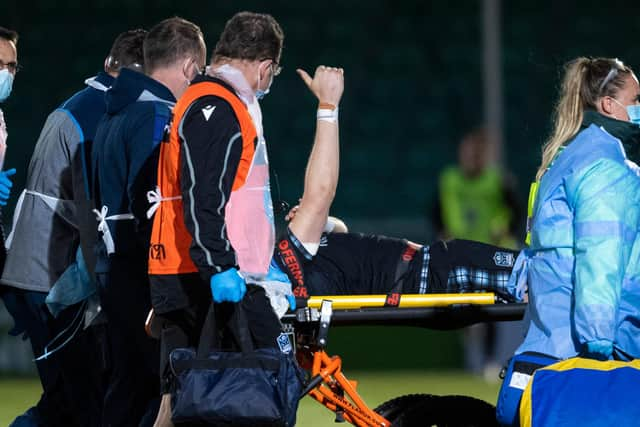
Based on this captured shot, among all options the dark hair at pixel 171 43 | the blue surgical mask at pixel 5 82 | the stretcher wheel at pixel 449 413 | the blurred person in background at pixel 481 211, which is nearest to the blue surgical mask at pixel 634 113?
the stretcher wheel at pixel 449 413

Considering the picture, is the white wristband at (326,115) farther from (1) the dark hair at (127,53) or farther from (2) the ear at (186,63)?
(1) the dark hair at (127,53)

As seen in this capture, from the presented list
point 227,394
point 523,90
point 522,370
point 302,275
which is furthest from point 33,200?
point 523,90

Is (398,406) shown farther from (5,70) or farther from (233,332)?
(5,70)

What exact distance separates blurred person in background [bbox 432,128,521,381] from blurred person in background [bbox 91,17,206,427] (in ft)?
18.2

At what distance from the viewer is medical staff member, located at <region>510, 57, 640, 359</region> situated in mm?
4090

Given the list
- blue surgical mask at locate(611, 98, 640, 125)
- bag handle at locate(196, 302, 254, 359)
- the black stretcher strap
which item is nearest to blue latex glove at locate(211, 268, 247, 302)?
bag handle at locate(196, 302, 254, 359)

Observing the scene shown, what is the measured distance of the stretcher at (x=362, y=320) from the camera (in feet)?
15.0

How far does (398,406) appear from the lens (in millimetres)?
4832

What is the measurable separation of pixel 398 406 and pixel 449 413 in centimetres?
21

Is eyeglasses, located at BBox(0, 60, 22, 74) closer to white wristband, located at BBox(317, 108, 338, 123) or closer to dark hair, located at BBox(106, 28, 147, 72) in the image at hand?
dark hair, located at BBox(106, 28, 147, 72)

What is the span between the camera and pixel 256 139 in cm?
437

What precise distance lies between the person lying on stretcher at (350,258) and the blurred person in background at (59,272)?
35.3 inches

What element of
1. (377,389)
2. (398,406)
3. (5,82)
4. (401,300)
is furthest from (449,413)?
(377,389)

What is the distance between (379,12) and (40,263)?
9.16 m
